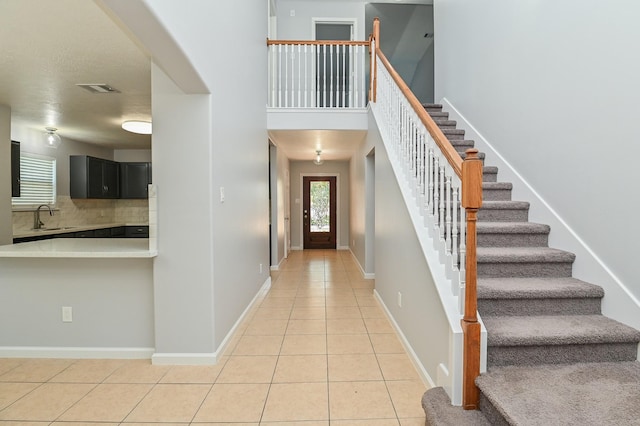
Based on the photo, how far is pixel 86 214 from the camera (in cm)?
594

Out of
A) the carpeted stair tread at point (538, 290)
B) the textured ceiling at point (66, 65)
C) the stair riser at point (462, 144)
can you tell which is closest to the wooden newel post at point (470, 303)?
the carpeted stair tread at point (538, 290)

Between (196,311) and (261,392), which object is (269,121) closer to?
(196,311)

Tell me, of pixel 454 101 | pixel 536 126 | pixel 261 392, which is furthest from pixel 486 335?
pixel 454 101

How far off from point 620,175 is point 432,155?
1099 millimetres

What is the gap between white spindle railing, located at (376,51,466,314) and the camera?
73.4 inches

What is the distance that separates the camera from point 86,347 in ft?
8.49

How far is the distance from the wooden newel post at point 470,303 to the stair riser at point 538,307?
1.27 ft

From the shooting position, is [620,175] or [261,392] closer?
[620,175]

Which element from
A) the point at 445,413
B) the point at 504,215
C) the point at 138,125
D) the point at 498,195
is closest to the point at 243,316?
the point at 445,413

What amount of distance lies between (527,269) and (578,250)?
1.21 ft

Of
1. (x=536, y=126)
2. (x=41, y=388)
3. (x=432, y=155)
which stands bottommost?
(x=41, y=388)

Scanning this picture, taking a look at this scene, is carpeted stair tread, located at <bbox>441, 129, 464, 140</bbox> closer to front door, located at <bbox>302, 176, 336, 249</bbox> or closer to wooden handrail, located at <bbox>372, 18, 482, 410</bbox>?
wooden handrail, located at <bbox>372, 18, 482, 410</bbox>

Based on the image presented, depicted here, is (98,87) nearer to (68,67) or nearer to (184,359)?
(68,67)

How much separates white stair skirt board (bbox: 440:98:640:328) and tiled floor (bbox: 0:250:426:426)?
4.28ft
